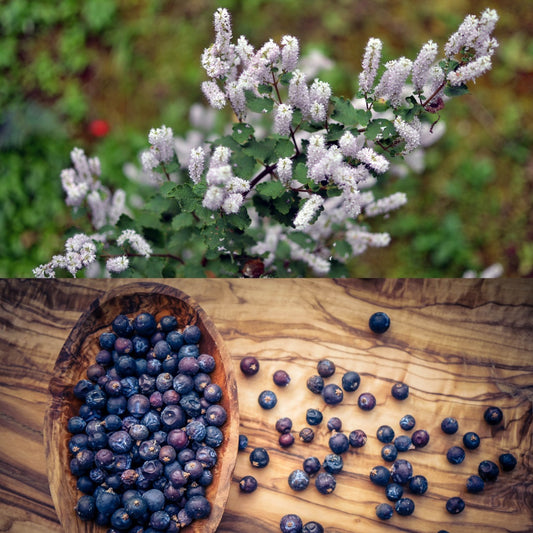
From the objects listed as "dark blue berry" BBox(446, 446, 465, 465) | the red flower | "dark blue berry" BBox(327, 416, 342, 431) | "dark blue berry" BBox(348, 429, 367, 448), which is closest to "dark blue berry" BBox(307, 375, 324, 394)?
"dark blue berry" BBox(327, 416, 342, 431)

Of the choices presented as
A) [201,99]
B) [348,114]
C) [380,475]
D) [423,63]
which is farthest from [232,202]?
[201,99]

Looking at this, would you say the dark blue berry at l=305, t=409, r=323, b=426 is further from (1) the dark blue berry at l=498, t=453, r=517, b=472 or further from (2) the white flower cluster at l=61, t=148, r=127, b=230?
(2) the white flower cluster at l=61, t=148, r=127, b=230

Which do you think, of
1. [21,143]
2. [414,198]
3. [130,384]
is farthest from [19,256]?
[414,198]

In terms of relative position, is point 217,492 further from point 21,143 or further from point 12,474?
point 21,143

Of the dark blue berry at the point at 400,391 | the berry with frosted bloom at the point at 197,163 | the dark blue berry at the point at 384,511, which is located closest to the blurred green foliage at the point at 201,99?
the dark blue berry at the point at 400,391

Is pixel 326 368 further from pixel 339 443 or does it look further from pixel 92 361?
pixel 92 361
